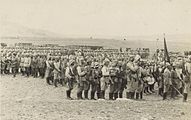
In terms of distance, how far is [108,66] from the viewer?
8828 mm

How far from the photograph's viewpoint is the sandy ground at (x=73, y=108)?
24.5 ft

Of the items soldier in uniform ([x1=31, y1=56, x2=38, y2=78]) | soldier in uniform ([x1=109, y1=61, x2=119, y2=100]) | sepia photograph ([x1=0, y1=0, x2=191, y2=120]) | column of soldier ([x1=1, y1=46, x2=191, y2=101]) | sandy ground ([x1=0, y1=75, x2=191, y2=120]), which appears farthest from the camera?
soldier in uniform ([x1=31, y1=56, x2=38, y2=78])

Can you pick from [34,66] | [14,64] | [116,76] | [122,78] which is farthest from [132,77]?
[14,64]

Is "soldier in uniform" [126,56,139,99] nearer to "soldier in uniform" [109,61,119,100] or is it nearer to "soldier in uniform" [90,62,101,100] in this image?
"soldier in uniform" [109,61,119,100]

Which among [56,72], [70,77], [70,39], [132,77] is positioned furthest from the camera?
[70,39]

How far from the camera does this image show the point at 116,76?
879 cm

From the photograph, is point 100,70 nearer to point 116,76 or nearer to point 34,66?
point 116,76

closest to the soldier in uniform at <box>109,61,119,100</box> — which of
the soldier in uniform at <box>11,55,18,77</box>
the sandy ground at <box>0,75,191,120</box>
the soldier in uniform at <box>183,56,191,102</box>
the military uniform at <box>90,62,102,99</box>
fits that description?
the military uniform at <box>90,62,102,99</box>

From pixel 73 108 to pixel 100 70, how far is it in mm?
1230

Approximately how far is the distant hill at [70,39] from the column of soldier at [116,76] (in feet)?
1.24

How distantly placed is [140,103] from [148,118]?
2.65 ft

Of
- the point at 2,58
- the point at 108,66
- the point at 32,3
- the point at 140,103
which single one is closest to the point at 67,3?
the point at 32,3

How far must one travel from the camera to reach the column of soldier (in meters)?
8.64

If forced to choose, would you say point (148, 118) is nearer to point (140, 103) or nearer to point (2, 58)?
point (140, 103)
